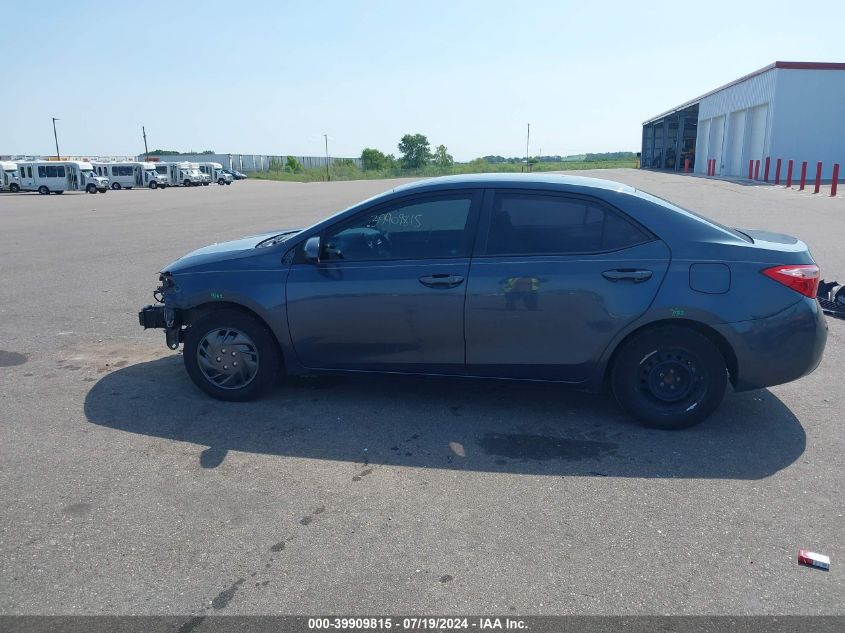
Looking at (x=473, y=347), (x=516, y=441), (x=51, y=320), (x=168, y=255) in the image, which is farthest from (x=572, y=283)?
(x=168, y=255)

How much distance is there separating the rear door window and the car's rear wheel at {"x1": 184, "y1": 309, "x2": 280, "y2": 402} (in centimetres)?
182

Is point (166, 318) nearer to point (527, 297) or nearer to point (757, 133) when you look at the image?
point (527, 297)

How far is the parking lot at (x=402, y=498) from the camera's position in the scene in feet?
9.93

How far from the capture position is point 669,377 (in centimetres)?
465

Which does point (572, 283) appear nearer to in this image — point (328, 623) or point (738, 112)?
point (328, 623)

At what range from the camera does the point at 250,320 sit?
16.8ft

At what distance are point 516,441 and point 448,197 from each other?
1.75 m

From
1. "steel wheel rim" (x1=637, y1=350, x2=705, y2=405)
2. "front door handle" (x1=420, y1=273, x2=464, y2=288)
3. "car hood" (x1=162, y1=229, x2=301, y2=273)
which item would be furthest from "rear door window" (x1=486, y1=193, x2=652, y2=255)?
"car hood" (x1=162, y1=229, x2=301, y2=273)

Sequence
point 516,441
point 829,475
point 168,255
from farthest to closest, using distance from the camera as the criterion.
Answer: point 168,255 → point 516,441 → point 829,475

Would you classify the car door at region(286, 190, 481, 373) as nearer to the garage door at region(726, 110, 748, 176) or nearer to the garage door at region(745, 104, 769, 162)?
the garage door at region(745, 104, 769, 162)

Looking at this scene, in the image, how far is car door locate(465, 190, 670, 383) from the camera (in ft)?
14.9

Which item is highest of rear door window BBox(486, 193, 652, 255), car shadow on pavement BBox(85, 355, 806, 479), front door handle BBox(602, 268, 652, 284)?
rear door window BBox(486, 193, 652, 255)

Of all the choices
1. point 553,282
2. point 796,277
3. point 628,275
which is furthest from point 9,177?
point 796,277

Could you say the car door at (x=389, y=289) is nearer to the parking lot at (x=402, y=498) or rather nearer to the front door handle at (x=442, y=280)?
the front door handle at (x=442, y=280)
